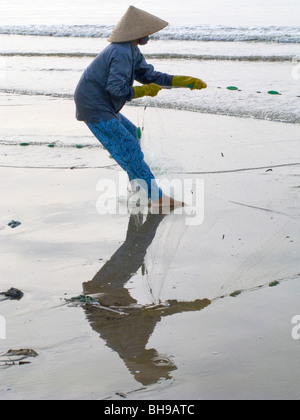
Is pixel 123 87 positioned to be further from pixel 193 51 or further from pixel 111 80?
pixel 193 51

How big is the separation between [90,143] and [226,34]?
1191 centimetres

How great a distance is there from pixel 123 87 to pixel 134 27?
1.40 ft

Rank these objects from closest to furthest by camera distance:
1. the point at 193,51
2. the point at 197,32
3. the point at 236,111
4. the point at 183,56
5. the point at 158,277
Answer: the point at 158,277 < the point at 236,111 < the point at 183,56 < the point at 193,51 < the point at 197,32

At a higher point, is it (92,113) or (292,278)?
(92,113)

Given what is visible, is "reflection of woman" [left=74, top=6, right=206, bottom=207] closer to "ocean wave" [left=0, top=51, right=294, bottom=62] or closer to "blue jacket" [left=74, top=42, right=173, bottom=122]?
"blue jacket" [left=74, top=42, right=173, bottom=122]

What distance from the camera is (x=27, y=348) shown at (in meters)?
2.94

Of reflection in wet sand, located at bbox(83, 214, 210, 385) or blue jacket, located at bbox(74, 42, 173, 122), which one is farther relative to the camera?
blue jacket, located at bbox(74, 42, 173, 122)

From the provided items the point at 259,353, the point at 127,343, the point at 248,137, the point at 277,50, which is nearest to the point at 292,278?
the point at 259,353

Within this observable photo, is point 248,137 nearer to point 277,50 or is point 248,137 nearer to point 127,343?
point 127,343

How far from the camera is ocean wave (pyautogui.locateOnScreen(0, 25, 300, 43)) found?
17.0 metres

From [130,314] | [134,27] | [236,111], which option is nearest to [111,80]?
[134,27]

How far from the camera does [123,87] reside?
4.56 m

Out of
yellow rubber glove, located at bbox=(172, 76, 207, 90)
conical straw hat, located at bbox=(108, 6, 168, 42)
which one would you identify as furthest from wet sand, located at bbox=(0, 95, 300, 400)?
conical straw hat, located at bbox=(108, 6, 168, 42)

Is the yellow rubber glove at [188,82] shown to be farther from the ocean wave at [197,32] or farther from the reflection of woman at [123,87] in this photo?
the ocean wave at [197,32]
